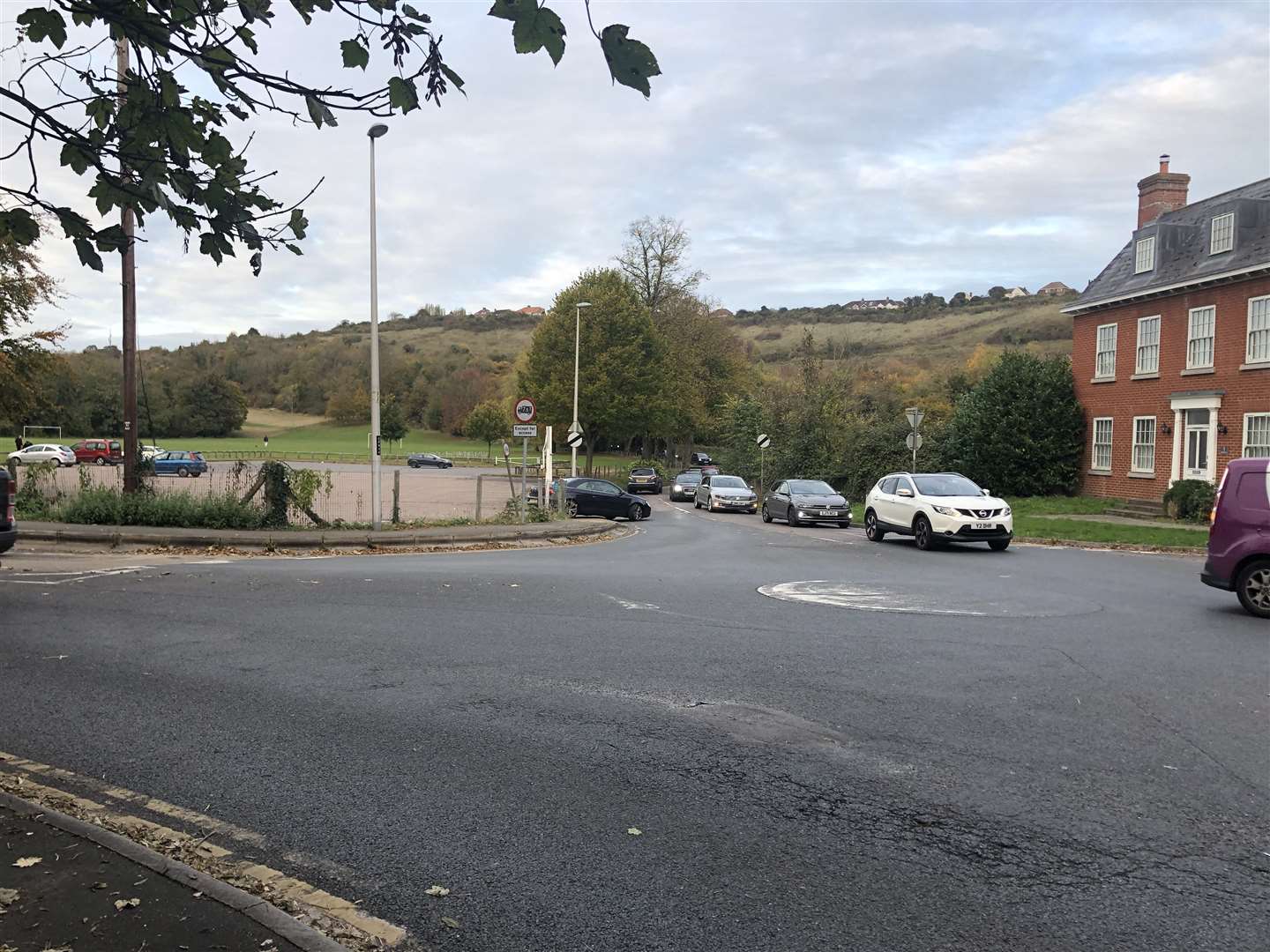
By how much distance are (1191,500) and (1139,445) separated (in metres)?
4.71

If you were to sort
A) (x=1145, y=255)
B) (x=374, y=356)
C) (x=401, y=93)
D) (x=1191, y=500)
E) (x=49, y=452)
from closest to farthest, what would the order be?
(x=401, y=93) < (x=374, y=356) < (x=1191, y=500) < (x=1145, y=255) < (x=49, y=452)

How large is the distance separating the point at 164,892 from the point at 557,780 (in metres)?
1.93

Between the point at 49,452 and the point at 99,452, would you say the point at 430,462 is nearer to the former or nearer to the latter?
the point at 99,452

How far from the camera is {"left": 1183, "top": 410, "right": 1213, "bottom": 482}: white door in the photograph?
1056 inches

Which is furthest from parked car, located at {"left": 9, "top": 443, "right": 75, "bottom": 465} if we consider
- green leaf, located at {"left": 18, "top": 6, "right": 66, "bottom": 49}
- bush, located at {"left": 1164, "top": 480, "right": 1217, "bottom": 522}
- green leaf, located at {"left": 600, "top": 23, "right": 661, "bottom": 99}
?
green leaf, located at {"left": 600, "top": 23, "right": 661, "bottom": 99}

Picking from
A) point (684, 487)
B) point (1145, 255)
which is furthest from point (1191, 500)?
point (684, 487)

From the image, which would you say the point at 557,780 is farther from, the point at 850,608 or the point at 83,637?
Result: the point at 850,608

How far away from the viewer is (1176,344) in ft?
93.4

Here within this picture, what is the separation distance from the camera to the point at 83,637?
8.16m

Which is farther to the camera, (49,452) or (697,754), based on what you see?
(49,452)

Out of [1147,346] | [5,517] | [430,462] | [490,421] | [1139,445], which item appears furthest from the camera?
[490,421]

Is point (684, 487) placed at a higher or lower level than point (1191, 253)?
lower

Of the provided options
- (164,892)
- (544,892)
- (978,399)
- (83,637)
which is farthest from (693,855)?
(978,399)

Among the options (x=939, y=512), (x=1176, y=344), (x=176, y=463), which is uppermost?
(x=1176, y=344)
